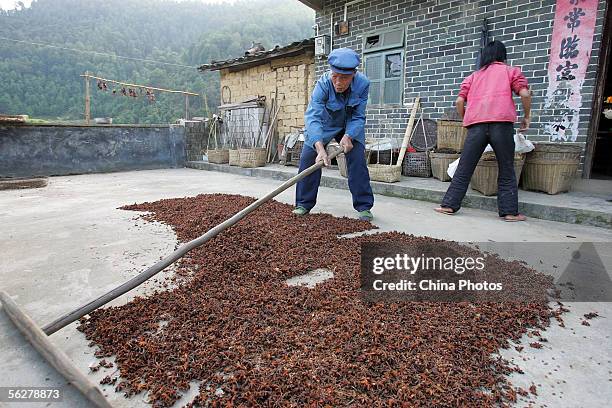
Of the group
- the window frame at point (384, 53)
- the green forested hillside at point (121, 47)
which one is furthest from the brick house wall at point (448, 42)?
the green forested hillside at point (121, 47)

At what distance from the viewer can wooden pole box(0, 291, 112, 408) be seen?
2.93 ft

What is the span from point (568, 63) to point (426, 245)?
3.29 metres

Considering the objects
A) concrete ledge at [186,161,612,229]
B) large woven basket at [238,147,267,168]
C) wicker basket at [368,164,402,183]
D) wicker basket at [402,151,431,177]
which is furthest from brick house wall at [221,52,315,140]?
wicker basket at [368,164,402,183]

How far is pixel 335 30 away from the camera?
6535 millimetres

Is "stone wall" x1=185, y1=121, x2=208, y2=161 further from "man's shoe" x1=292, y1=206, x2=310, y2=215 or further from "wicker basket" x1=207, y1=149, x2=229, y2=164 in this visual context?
"man's shoe" x1=292, y1=206, x2=310, y2=215

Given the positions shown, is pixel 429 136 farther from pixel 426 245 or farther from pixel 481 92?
pixel 426 245

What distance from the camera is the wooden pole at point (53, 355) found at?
0.89m

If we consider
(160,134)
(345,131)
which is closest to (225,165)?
(160,134)

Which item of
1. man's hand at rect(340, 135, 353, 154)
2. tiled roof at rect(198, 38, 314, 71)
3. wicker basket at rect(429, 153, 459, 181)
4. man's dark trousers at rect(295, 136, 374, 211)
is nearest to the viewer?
man's hand at rect(340, 135, 353, 154)

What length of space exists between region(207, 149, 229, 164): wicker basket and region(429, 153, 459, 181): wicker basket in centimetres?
455

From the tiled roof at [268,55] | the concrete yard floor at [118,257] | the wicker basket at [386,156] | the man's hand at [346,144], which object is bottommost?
the concrete yard floor at [118,257]

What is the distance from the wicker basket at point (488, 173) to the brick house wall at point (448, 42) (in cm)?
85

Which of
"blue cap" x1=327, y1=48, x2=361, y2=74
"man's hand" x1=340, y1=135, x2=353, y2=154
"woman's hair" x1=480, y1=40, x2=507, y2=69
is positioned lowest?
"man's hand" x1=340, y1=135, x2=353, y2=154

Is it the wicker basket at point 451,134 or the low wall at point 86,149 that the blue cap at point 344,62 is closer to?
the wicker basket at point 451,134
